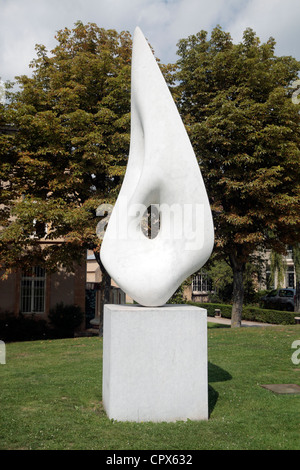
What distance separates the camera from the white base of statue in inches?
222

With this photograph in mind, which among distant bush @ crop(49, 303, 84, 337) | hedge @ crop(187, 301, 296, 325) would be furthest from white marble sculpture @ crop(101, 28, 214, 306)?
hedge @ crop(187, 301, 296, 325)

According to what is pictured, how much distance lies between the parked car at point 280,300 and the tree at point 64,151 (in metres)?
17.2

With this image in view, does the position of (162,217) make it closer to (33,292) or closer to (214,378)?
(214,378)

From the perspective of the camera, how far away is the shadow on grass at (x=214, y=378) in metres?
6.55

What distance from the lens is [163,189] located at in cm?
641

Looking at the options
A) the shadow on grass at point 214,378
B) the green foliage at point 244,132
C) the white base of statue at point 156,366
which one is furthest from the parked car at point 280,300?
the white base of statue at point 156,366

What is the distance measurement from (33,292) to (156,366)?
16.4m

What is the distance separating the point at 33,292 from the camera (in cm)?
2092

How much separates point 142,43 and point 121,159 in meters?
8.48

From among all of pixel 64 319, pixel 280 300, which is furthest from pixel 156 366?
pixel 280 300

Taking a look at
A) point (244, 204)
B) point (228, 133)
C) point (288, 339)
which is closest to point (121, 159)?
point (228, 133)

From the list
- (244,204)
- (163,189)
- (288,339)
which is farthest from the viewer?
(244,204)

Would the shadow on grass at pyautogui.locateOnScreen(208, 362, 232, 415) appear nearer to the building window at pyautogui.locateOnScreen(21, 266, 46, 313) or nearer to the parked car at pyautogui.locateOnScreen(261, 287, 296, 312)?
the building window at pyautogui.locateOnScreen(21, 266, 46, 313)

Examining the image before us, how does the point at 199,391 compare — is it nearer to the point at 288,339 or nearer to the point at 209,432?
the point at 209,432
